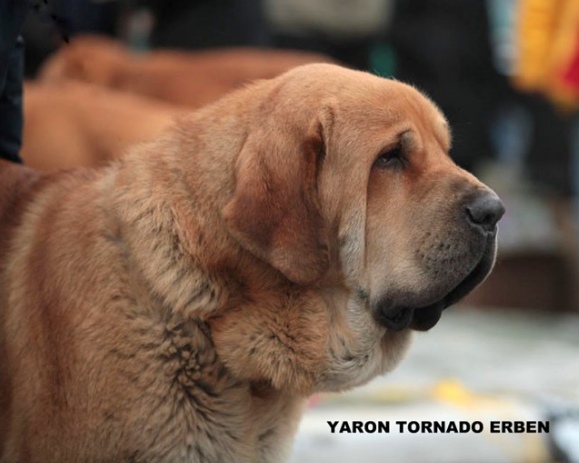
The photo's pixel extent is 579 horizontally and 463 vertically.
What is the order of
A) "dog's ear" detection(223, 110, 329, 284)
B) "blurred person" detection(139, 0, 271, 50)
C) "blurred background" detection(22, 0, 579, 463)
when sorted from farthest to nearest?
1. "blurred person" detection(139, 0, 271, 50)
2. "blurred background" detection(22, 0, 579, 463)
3. "dog's ear" detection(223, 110, 329, 284)

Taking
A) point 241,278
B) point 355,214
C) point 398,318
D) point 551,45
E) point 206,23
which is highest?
point 355,214

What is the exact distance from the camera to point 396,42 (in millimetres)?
9430

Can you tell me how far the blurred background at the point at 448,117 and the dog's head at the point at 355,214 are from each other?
102 cm

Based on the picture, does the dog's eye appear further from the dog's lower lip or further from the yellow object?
the yellow object

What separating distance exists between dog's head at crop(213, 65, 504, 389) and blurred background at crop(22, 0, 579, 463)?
102 centimetres

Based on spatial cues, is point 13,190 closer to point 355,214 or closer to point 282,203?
point 282,203

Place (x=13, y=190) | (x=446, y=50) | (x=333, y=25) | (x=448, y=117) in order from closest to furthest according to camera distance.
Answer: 1. (x=13, y=190)
2. (x=448, y=117)
3. (x=333, y=25)
4. (x=446, y=50)

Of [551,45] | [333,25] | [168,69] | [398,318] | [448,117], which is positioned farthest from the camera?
[333,25]

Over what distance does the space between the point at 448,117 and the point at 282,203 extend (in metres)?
5.90

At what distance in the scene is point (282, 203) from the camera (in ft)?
10.1

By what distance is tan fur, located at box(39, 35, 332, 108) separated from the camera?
22.8ft

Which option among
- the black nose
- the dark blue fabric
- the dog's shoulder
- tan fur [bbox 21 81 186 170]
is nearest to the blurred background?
tan fur [bbox 21 81 186 170]

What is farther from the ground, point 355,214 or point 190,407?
point 355,214

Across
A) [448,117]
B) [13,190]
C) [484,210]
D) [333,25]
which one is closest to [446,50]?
[448,117]
